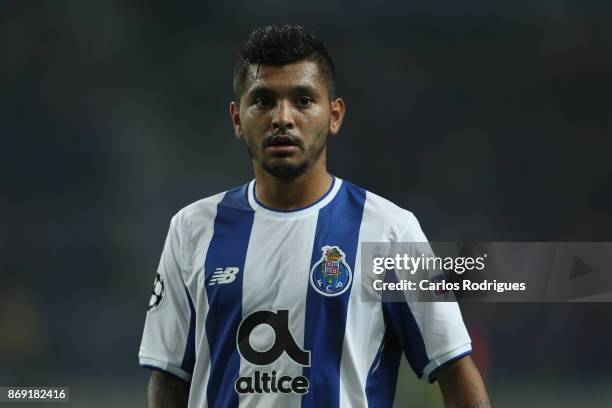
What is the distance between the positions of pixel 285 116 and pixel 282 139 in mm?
62

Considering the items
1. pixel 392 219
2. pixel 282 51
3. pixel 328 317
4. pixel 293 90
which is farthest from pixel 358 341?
pixel 282 51

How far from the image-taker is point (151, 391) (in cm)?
256

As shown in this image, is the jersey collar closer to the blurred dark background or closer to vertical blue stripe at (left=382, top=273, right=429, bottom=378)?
vertical blue stripe at (left=382, top=273, right=429, bottom=378)

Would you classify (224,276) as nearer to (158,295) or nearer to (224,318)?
(224,318)

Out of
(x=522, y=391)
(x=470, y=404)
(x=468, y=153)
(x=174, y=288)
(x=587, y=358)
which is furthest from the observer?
(x=468, y=153)

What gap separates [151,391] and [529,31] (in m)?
7.22

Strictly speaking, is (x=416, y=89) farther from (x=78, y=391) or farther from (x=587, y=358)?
(x=78, y=391)

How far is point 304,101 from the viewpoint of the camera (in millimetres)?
2430

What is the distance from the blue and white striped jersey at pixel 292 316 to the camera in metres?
2.32

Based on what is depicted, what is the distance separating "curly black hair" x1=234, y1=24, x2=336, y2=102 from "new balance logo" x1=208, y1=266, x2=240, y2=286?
485 mm

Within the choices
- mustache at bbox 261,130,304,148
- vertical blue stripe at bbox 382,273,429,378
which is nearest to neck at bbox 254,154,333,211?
mustache at bbox 261,130,304,148

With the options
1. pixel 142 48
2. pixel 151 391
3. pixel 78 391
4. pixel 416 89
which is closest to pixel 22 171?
pixel 142 48

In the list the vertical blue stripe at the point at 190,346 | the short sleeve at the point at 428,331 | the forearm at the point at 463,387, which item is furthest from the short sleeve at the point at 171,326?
the forearm at the point at 463,387

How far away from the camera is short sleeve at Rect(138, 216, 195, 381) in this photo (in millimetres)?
2518
